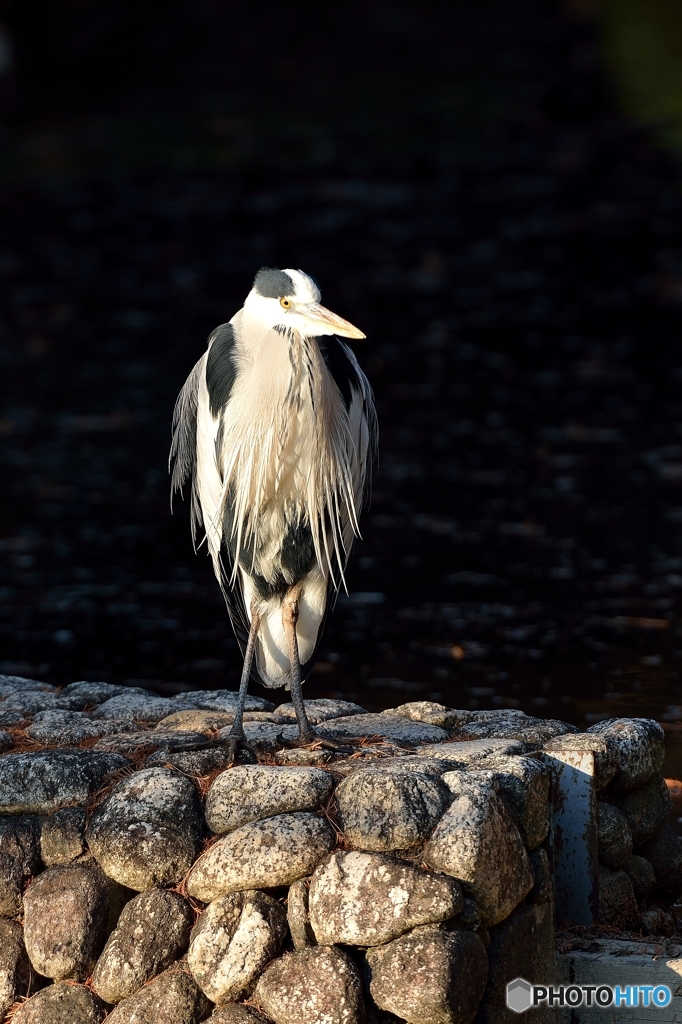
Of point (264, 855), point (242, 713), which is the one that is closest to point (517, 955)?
point (264, 855)

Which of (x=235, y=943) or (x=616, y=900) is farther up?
(x=235, y=943)

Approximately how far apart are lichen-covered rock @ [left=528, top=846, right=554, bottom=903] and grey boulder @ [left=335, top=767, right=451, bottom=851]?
36 cm

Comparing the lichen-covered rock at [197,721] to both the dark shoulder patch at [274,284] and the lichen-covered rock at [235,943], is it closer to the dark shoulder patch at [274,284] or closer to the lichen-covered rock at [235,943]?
the lichen-covered rock at [235,943]

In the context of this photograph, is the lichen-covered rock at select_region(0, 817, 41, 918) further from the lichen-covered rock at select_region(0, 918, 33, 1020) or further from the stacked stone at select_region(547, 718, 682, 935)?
the stacked stone at select_region(547, 718, 682, 935)

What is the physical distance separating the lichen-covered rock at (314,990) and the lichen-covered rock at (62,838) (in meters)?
0.60

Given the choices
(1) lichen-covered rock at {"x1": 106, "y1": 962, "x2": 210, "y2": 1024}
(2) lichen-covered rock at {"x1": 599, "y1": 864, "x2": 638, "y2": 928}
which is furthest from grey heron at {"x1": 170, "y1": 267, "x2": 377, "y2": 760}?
(2) lichen-covered rock at {"x1": 599, "y1": 864, "x2": 638, "y2": 928}

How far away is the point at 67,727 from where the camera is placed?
423 cm

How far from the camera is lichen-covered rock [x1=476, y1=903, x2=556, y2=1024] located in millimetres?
3344

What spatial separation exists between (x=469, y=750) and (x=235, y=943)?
864 millimetres

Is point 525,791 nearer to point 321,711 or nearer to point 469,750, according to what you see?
point 469,750

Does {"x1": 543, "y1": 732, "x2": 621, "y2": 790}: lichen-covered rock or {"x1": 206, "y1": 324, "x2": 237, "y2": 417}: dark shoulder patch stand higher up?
{"x1": 206, "y1": 324, "x2": 237, "y2": 417}: dark shoulder patch

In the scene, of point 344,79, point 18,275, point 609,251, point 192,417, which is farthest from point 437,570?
point 344,79

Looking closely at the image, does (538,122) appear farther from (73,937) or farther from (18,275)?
(73,937)

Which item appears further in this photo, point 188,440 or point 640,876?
point 188,440
